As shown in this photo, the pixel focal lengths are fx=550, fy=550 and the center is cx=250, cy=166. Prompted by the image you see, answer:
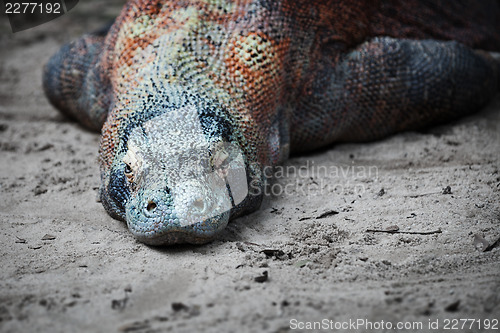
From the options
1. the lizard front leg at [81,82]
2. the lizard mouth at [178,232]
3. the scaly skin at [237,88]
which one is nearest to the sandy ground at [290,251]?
the lizard mouth at [178,232]

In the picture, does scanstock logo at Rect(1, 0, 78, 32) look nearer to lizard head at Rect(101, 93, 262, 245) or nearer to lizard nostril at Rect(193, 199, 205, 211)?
lizard head at Rect(101, 93, 262, 245)

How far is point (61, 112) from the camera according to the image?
15.7ft

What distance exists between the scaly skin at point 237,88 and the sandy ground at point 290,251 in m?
0.20

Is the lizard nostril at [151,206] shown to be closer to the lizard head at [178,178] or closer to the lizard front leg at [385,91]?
the lizard head at [178,178]

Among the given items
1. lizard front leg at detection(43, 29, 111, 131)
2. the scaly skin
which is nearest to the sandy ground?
the scaly skin

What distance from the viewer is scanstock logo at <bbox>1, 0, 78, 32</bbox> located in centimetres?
701

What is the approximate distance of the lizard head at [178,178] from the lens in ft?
8.89

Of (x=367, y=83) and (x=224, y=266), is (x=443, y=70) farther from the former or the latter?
(x=224, y=266)

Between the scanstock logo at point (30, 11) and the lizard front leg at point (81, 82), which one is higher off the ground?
the scanstock logo at point (30, 11)

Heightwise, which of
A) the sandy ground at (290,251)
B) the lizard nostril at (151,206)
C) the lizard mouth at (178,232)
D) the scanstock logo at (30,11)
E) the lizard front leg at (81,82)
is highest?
the scanstock logo at (30,11)

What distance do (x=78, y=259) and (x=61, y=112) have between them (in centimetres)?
235

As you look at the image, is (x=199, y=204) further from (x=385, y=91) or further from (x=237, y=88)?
(x=385, y=91)

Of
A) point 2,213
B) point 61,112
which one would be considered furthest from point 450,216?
point 61,112

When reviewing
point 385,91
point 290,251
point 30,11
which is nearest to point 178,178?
point 290,251
